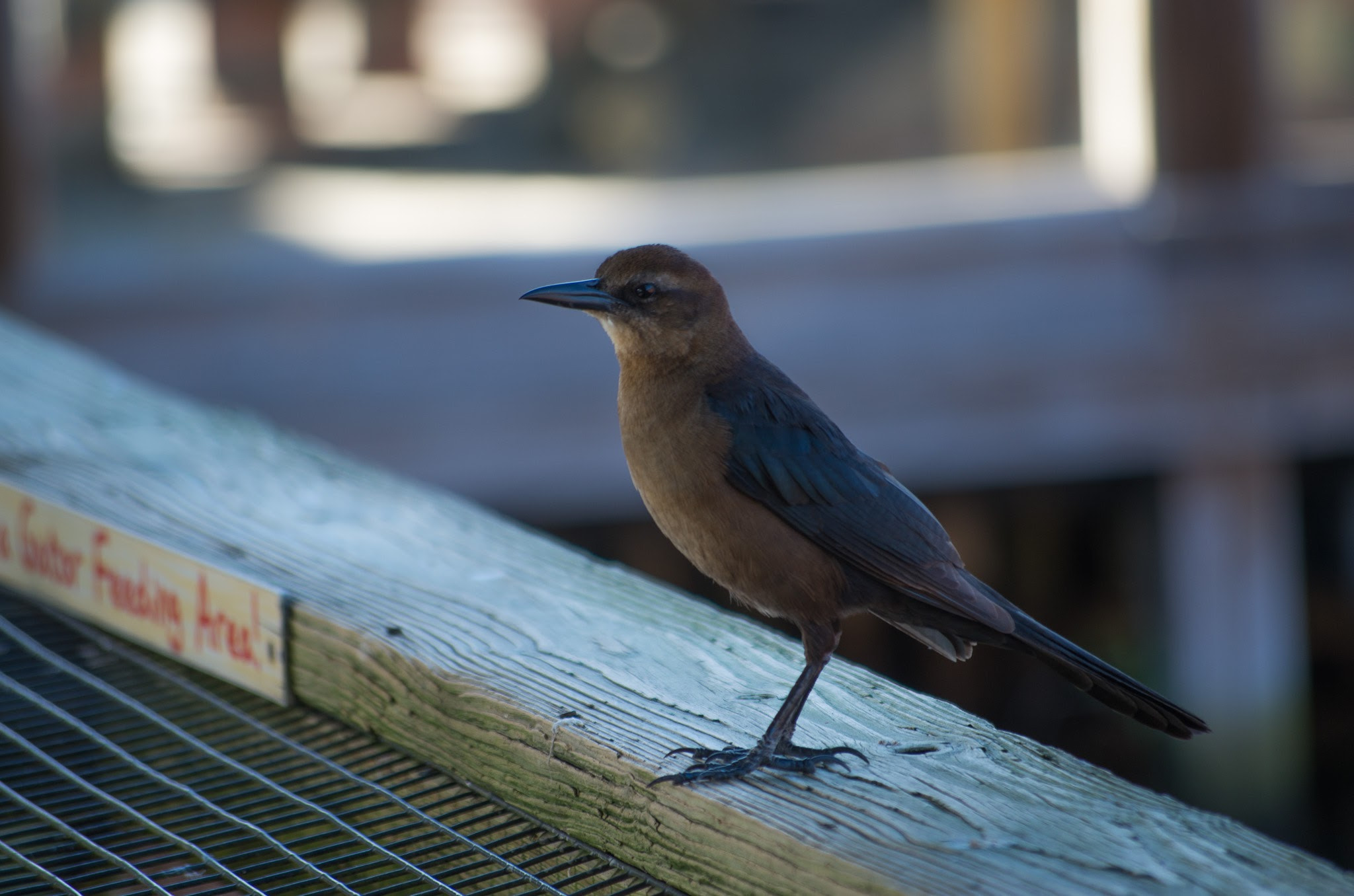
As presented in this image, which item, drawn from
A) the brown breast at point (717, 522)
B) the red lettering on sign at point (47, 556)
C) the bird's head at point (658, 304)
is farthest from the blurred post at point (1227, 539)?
the red lettering on sign at point (47, 556)

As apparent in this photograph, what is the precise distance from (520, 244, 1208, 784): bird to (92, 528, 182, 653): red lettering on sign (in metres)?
0.75

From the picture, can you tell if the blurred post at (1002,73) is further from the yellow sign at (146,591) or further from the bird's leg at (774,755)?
the bird's leg at (774,755)

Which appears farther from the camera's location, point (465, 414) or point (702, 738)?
point (465, 414)

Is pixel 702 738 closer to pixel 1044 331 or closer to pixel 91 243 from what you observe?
pixel 1044 331

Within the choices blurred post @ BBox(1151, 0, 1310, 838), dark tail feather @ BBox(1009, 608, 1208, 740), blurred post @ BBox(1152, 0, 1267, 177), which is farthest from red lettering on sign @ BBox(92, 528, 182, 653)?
blurred post @ BBox(1152, 0, 1267, 177)

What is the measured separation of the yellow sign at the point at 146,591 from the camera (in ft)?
7.66

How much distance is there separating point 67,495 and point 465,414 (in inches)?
146

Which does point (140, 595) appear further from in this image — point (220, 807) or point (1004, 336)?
point (1004, 336)

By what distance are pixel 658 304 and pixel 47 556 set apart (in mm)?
1145

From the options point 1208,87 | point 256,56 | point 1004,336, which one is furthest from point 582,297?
point 256,56

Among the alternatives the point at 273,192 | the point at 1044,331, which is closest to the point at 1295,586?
the point at 1044,331

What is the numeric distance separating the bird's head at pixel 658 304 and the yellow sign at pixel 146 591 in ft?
2.19

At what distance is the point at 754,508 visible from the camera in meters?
2.29

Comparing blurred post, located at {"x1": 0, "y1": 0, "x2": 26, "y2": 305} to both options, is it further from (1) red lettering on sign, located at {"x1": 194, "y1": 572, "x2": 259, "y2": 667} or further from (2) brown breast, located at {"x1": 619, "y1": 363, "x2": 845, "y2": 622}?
(2) brown breast, located at {"x1": 619, "y1": 363, "x2": 845, "y2": 622}
